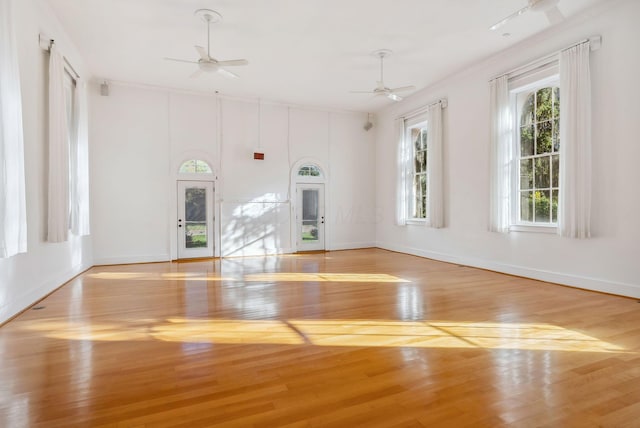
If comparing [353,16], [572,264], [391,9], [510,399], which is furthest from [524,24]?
[510,399]

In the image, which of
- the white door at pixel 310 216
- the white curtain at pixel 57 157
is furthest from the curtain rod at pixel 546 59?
the white curtain at pixel 57 157

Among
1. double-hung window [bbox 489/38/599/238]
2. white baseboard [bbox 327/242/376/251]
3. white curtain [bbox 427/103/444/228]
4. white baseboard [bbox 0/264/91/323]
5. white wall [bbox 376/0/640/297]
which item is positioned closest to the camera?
white baseboard [bbox 0/264/91/323]

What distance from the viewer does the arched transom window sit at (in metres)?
8.26

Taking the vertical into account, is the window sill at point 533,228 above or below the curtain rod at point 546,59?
below

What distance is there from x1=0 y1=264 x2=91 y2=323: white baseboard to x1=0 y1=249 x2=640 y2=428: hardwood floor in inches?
6.0

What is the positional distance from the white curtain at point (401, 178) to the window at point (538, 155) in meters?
3.09

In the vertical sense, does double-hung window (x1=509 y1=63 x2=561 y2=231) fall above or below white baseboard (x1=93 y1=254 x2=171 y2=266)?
above

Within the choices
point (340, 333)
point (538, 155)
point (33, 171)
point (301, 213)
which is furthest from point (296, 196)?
point (340, 333)

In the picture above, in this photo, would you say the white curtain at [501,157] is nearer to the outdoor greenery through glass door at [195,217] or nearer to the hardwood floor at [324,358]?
the hardwood floor at [324,358]

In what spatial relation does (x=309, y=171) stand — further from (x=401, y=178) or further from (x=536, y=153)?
(x=536, y=153)

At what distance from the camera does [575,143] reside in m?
5.01

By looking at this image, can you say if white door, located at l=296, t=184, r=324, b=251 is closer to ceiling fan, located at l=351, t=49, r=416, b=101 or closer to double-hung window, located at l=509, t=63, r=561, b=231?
ceiling fan, located at l=351, t=49, r=416, b=101

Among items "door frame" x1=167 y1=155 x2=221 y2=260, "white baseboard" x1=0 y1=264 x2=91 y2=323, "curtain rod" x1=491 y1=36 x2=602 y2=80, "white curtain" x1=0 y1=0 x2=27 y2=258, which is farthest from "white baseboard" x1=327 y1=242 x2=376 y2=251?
"white curtain" x1=0 y1=0 x2=27 y2=258

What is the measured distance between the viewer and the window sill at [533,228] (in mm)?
5537
